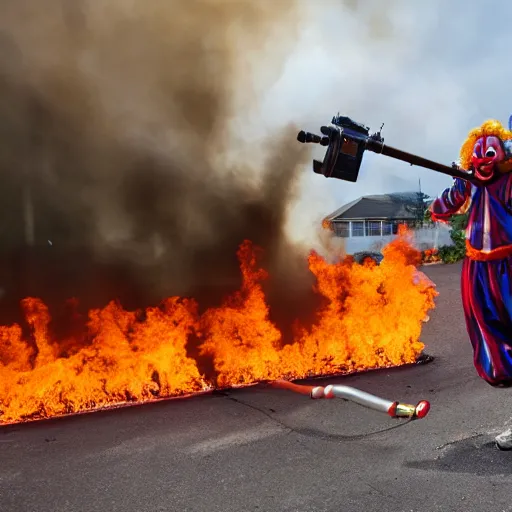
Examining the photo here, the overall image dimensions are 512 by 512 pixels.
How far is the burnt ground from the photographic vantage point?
2812 millimetres

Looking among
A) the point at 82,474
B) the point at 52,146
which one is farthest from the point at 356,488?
the point at 52,146

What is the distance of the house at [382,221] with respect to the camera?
2034cm

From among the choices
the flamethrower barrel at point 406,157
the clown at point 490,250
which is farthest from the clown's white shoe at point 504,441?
the flamethrower barrel at point 406,157

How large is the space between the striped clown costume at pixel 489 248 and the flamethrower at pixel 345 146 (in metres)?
0.84

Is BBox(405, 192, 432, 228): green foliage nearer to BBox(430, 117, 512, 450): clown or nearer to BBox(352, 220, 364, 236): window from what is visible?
BBox(352, 220, 364, 236): window

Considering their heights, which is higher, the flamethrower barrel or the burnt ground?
the flamethrower barrel

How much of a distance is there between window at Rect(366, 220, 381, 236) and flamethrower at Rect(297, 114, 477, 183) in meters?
21.2

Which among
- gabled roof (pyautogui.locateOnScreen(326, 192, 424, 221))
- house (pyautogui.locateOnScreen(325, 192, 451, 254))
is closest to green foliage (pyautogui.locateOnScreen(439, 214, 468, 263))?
house (pyautogui.locateOnScreen(325, 192, 451, 254))

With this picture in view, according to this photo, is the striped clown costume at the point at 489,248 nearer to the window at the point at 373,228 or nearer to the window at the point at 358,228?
the window at the point at 358,228

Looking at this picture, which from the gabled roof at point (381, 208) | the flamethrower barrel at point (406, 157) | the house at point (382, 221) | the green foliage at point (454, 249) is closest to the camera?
the flamethrower barrel at point (406, 157)

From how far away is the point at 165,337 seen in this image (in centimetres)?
540

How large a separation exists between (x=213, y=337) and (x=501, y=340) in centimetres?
327

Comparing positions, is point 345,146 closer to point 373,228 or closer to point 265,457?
point 265,457

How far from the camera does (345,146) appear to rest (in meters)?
2.92
